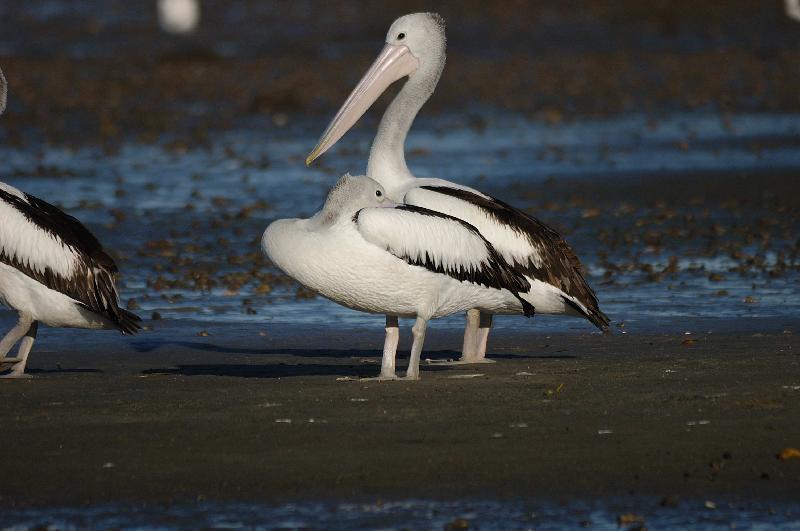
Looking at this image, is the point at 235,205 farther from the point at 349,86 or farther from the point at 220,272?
the point at 349,86

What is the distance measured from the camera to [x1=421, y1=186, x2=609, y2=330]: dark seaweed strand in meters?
7.66

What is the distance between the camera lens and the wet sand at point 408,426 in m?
5.36

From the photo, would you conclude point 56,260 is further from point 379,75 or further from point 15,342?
point 379,75

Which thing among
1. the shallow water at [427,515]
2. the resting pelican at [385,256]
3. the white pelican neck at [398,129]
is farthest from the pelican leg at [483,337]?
the shallow water at [427,515]

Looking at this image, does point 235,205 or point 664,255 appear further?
point 235,205

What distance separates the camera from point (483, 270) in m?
7.22

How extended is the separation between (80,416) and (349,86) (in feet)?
58.2

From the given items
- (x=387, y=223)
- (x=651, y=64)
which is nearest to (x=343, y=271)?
(x=387, y=223)

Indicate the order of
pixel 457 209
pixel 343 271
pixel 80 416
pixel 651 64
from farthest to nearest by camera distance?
pixel 651 64, pixel 457 209, pixel 343 271, pixel 80 416

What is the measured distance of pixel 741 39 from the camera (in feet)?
99.0

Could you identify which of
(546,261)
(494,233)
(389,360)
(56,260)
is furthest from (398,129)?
(56,260)

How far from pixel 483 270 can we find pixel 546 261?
1.79ft

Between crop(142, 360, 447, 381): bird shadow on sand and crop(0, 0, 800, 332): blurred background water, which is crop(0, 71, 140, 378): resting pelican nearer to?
crop(142, 360, 447, 381): bird shadow on sand

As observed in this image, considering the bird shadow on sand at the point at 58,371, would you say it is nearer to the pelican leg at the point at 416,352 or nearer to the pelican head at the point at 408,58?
the pelican leg at the point at 416,352
